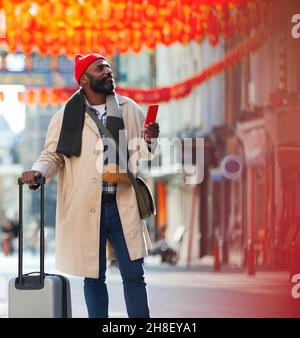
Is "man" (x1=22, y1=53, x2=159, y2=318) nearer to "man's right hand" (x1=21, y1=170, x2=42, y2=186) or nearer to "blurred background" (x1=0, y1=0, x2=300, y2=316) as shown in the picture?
"man's right hand" (x1=21, y1=170, x2=42, y2=186)

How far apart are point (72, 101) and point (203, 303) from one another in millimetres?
4936

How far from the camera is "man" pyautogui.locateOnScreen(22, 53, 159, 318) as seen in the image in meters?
7.92

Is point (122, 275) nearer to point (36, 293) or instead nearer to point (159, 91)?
point (36, 293)

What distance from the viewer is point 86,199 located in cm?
799

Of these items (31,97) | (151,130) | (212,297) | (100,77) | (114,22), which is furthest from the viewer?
(31,97)

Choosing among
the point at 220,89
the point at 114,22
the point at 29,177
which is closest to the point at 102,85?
the point at 29,177

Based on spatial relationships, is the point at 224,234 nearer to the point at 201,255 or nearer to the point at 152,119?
the point at 201,255

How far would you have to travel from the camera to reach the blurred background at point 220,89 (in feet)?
60.5

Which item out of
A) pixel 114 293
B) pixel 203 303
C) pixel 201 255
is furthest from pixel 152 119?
pixel 201 255

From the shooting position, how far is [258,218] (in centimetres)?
2184

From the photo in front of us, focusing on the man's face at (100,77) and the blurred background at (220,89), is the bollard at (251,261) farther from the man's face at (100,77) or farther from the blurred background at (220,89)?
the man's face at (100,77)

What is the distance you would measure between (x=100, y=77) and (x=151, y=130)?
0.49 meters

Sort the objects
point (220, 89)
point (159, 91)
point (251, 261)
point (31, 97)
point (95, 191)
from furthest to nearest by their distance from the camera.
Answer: point (220, 89) → point (159, 91) → point (31, 97) → point (251, 261) → point (95, 191)

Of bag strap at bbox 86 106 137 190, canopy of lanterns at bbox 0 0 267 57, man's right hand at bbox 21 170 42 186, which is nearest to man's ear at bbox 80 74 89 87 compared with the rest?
bag strap at bbox 86 106 137 190
